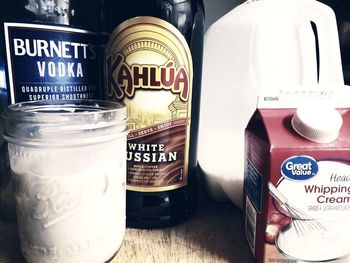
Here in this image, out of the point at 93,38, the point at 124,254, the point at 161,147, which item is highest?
the point at 93,38

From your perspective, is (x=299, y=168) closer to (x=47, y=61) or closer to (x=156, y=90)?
(x=156, y=90)

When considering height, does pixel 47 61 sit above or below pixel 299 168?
above

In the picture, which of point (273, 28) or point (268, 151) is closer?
point (268, 151)

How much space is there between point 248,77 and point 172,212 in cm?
22

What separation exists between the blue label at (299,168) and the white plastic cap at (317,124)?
0.08 feet

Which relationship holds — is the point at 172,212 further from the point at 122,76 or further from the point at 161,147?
the point at 122,76

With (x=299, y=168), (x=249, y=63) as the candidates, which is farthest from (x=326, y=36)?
(x=299, y=168)

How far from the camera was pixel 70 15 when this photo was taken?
453mm

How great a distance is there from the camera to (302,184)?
338 mm

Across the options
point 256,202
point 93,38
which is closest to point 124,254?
point 256,202

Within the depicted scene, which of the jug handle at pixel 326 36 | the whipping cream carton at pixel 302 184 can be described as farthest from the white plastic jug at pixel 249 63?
the whipping cream carton at pixel 302 184

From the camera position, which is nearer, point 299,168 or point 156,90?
point 299,168

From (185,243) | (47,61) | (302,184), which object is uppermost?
(47,61)

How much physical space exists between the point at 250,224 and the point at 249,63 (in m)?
0.22
